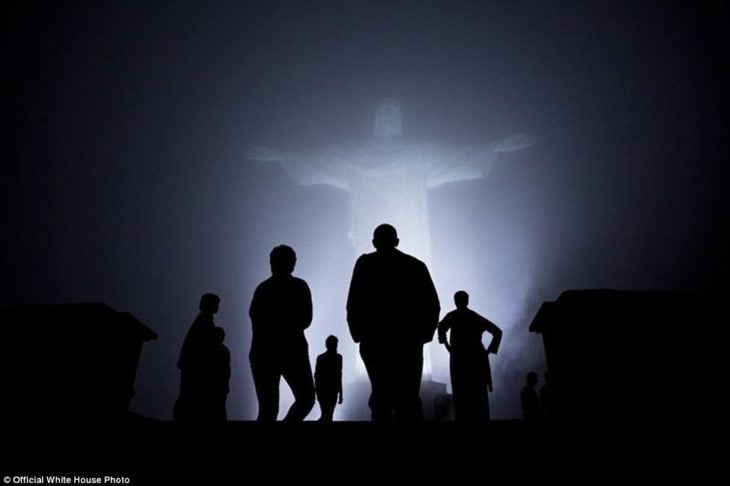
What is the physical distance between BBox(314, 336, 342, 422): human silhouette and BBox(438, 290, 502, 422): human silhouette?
1.84m

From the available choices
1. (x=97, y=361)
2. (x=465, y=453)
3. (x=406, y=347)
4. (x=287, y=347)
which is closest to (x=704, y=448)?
(x=465, y=453)

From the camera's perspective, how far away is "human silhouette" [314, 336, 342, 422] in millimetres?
6219

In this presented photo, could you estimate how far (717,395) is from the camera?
3.17 m

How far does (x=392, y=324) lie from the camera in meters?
3.32

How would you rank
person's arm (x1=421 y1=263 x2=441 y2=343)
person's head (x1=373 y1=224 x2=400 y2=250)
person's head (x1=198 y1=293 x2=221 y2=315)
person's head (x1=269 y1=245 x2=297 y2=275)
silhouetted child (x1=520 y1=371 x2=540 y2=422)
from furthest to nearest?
silhouetted child (x1=520 y1=371 x2=540 y2=422), person's head (x1=198 y1=293 x2=221 y2=315), person's head (x1=269 y1=245 x2=297 y2=275), person's head (x1=373 y1=224 x2=400 y2=250), person's arm (x1=421 y1=263 x2=441 y2=343)

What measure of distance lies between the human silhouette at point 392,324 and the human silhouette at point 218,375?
8.21 feet

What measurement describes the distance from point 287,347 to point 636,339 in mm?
3055

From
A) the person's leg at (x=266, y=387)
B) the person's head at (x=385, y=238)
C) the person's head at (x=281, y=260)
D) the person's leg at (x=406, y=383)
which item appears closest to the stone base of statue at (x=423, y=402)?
the person's leg at (x=266, y=387)

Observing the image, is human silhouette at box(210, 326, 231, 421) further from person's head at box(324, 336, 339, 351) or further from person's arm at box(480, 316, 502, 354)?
person's arm at box(480, 316, 502, 354)

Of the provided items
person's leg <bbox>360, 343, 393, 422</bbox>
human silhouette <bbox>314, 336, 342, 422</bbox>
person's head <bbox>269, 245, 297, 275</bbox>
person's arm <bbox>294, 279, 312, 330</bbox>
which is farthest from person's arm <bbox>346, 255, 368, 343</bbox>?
human silhouette <bbox>314, 336, 342, 422</bbox>

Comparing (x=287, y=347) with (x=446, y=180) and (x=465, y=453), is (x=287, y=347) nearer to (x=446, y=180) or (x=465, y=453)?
(x=465, y=453)

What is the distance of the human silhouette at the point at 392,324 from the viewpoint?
323cm

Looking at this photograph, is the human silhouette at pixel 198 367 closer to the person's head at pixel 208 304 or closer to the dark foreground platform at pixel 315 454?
the person's head at pixel 208 304

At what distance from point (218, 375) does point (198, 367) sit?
0.31 meters
